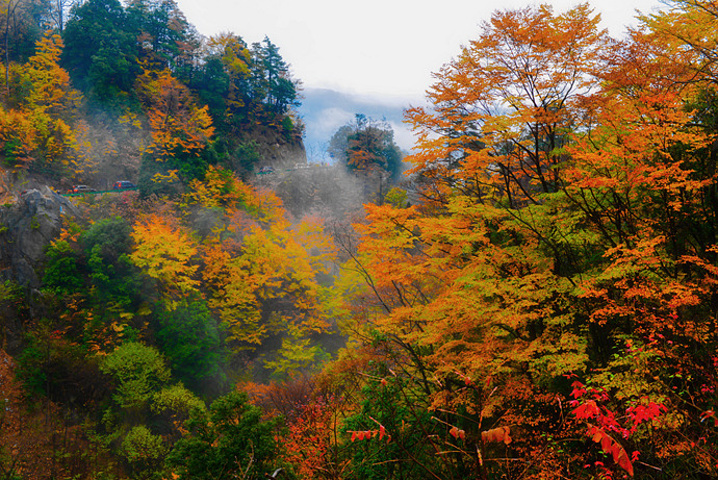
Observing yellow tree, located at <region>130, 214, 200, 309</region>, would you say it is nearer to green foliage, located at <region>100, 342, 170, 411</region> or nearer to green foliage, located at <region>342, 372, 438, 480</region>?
green foliage, located at <region>100, 342, 170, 411</region>

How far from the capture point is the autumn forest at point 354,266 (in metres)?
7.16

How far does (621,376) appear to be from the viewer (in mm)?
6797

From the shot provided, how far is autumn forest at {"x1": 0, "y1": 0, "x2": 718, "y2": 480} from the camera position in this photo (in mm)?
7164

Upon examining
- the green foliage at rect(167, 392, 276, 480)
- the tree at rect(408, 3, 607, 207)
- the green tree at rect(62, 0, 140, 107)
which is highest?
the green tree at rect(62, 0, 140, 107)

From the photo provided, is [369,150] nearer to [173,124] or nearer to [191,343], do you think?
[173,124]

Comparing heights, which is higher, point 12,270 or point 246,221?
point 246,221

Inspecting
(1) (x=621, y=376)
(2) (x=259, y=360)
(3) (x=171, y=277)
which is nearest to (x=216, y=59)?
(3) (x=171, y=277)

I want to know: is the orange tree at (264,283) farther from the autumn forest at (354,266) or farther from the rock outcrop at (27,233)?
the rock outcrop at (27,233)

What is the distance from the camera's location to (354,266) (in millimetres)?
18594

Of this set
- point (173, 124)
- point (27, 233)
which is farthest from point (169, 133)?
point (27, 233)

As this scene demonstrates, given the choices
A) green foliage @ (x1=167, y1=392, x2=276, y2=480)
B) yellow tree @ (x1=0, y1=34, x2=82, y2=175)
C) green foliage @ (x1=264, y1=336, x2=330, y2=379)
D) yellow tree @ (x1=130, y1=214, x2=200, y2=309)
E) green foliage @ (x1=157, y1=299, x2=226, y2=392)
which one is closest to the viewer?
green foliage @ (x1=167, y1=392, x2=276, y2=480)

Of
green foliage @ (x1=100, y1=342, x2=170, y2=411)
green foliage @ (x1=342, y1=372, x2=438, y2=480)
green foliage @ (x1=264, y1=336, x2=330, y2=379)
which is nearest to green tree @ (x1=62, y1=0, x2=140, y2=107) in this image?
green foliage @ (x1=100, y1=342, x2=170, y2=411)

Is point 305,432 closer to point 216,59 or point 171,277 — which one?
point 171,277

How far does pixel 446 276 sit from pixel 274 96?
4199 cm
